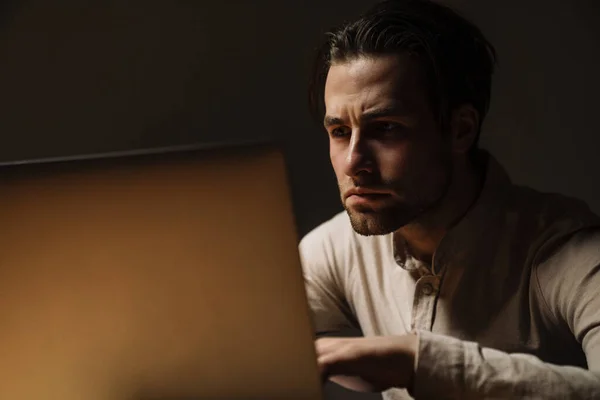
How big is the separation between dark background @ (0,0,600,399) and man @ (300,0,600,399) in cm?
26

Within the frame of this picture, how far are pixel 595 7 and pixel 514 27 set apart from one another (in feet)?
0.45

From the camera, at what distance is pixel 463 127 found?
43.1 inches

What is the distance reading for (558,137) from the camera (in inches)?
50.7

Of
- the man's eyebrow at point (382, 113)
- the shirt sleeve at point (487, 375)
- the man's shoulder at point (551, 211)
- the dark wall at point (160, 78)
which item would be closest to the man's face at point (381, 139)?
the man's eyebrow at point (382, 113)

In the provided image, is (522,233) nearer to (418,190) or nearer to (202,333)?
(418,190)

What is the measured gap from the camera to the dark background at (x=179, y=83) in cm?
137

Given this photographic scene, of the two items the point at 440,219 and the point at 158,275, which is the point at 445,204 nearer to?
the point at 440,219

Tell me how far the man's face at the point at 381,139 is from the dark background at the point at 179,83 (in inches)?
12.8

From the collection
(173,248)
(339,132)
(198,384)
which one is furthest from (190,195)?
(339,132)

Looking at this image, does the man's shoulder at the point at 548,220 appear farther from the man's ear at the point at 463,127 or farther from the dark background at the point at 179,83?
the dark background at the point at 179,83

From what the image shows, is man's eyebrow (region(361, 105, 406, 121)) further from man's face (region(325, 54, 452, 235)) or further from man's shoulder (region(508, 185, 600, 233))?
man's shoulder (region(508, 185, 600, 233))

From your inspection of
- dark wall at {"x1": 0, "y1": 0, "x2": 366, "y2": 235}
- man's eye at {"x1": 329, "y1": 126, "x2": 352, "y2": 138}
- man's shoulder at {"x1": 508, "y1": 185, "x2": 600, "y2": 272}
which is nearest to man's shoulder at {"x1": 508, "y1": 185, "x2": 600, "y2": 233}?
man's shoulder at {"x1": 508, "y1": 185, "x2": 600, "y2": 272}

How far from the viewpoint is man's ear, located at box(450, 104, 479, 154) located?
108cm

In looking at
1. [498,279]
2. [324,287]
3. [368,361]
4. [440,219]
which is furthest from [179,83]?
[368,361]
